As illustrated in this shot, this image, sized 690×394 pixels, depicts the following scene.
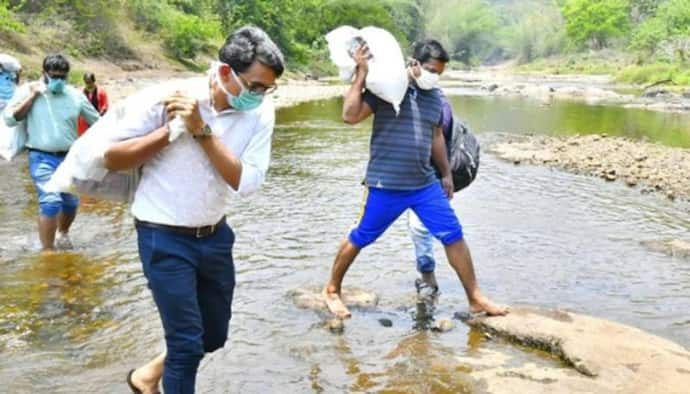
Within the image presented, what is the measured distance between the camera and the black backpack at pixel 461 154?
224 inches

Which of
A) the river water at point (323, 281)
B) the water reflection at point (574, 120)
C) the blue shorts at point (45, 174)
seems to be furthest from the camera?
the water reflection at point (574, 120)

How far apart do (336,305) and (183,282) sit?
2.42m

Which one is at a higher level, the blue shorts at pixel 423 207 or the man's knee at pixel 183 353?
the blue shorts at pixel 423 207

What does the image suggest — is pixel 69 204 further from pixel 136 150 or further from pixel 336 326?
pixel 136 150

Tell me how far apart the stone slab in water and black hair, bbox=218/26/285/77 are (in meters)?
2.80

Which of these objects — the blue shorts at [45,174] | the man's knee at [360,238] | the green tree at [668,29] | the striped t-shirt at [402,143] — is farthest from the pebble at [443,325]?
the green tree at [668,29]

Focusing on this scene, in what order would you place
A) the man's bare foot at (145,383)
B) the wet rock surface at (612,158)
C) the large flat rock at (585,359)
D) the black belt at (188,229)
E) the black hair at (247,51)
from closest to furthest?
1. the black hair at (247,51)
2. the black belt at (188,229)
3. the man's bare foot at (145,383)
4. the large flat rock at (585,359)
5. the wet rock surface at (612,158)

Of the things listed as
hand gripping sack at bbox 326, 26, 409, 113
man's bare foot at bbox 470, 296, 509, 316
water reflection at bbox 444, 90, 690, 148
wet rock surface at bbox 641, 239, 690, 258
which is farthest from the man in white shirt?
water reflection at bbox 444, 90, 690, 148

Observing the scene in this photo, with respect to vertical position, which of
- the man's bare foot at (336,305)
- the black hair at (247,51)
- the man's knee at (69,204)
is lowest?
the man's bare foot at (336,305)

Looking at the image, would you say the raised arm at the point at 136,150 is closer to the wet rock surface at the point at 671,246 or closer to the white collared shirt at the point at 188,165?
the white collared shirt at the point at 188,165

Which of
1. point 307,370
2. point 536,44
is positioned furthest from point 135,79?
point 536,44

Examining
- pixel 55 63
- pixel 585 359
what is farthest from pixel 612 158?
pixel 55 63

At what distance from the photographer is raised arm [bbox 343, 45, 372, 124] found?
4.84m

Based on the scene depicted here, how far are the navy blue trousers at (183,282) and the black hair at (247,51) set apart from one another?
74 cm
